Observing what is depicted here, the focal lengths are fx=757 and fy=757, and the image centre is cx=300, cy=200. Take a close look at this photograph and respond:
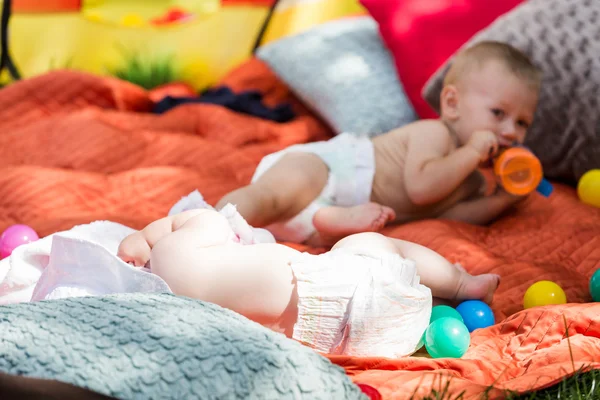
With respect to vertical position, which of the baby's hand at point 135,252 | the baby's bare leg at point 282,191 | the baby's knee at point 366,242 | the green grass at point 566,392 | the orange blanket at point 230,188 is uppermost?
the baby's knee at point 366,242

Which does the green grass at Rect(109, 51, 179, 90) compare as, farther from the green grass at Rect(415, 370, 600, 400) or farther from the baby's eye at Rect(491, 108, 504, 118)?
the green grass at Rect(415, 370, 600, 400)

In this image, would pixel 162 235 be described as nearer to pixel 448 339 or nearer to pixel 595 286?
pixel 448 339

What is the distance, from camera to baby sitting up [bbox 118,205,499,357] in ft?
3.73

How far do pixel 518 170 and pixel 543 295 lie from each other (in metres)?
0.53

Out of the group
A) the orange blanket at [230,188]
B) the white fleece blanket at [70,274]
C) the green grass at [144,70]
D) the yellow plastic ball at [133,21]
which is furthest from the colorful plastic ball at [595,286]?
the yellow plastic ball at [133,21]

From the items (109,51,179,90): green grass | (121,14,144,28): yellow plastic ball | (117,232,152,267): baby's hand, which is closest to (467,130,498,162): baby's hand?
(117,232,152,267): baby's hand

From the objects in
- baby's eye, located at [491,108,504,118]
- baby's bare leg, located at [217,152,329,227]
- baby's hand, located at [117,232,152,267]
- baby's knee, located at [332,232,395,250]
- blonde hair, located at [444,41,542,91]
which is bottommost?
baby's bare leg, located at [217,152,329,227]

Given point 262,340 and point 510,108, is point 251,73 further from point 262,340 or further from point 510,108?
point 262,340

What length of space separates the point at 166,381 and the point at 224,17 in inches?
97.9

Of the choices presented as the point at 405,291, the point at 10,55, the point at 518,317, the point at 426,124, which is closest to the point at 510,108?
the point at 426,124

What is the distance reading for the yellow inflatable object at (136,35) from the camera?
308 centimetres

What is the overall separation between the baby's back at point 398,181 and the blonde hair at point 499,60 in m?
0.17

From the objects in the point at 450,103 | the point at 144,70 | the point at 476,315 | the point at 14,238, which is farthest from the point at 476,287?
the point at 144,70

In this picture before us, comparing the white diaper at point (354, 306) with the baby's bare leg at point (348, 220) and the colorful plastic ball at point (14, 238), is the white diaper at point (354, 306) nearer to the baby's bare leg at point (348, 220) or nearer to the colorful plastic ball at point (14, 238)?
the baby's bare leg at point (348, 220)
